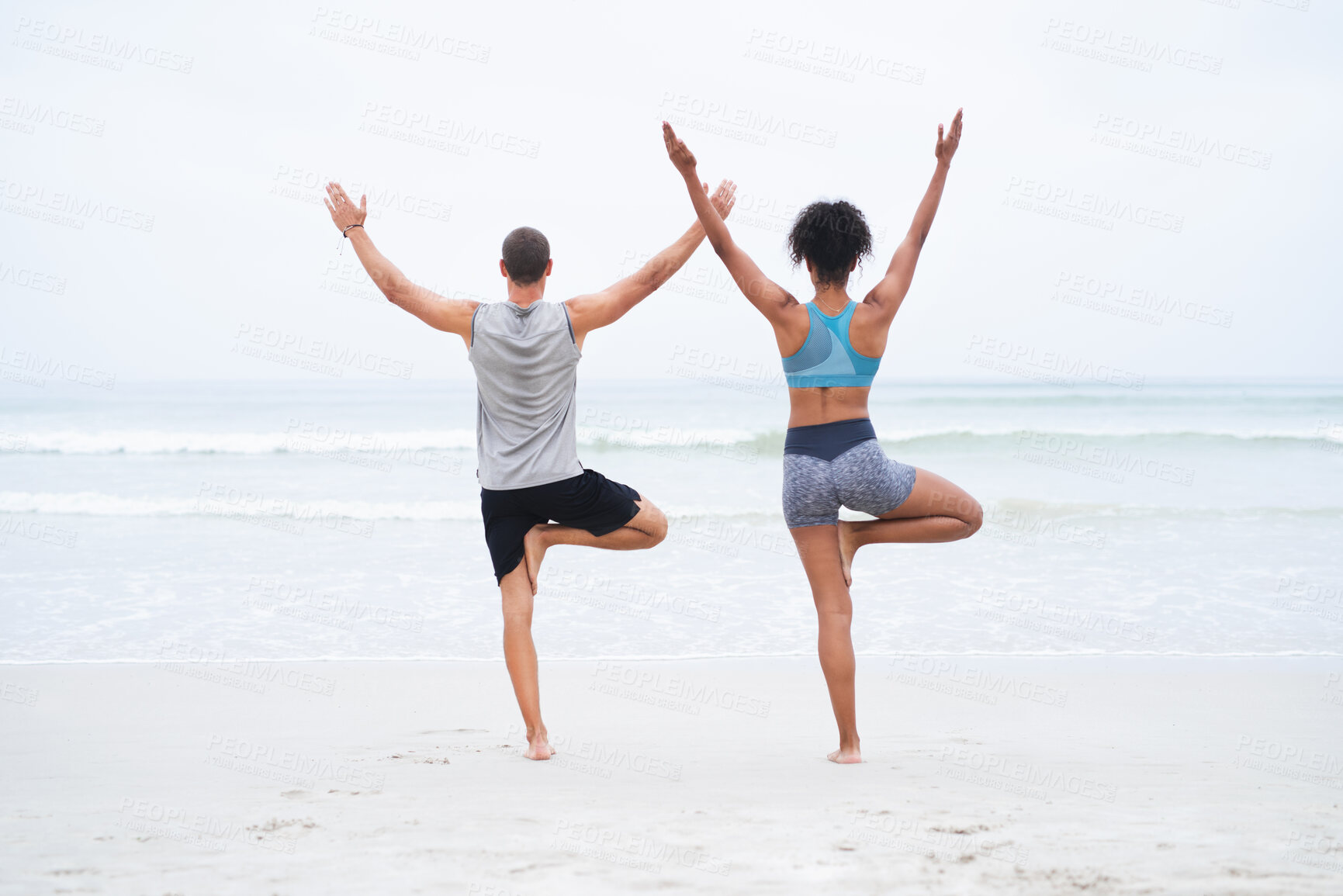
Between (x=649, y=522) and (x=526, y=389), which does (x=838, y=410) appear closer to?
(x=649, y=522)

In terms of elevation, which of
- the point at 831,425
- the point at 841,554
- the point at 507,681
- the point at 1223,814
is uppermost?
the point at 831,425

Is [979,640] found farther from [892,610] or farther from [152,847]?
[152,847]

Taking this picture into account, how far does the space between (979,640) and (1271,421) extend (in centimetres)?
2215

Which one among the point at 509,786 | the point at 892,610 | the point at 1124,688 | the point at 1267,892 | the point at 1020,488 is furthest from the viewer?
the point at 1020,488

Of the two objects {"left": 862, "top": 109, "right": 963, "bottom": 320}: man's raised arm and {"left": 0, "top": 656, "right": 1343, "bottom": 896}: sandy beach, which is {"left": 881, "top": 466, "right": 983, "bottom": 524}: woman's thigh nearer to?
{"left": 862, "top": 109, "right": 963, "bottom": 320}: man's raised arm

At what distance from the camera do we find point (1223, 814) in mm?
2998

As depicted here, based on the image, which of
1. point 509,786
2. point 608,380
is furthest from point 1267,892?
point 608,380

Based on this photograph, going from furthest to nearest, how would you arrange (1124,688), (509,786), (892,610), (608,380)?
1. (608,380)
2. (892,610)
3. (1124,688)
4. (509,786)

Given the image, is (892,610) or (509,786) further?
(892,610)

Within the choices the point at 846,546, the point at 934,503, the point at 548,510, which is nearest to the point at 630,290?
the point at 548,510

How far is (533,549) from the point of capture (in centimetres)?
386

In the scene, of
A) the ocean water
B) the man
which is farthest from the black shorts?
the ocean water

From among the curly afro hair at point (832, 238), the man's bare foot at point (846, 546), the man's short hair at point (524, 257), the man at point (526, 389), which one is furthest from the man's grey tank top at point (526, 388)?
the man's bare foot at point (846, 546)

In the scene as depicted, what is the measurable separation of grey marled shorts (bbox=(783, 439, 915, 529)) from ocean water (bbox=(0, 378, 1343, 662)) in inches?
104
